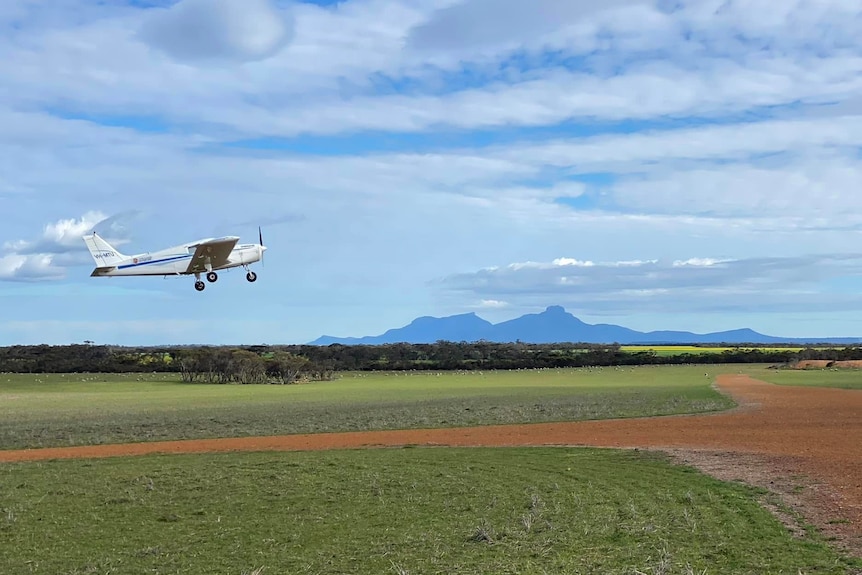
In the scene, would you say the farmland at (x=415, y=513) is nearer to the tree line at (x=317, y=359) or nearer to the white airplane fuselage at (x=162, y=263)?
the white airplane fuselage at (x=162, y=263)

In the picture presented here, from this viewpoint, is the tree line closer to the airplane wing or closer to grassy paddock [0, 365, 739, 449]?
grassy paddock [0, 365, 739, 449]

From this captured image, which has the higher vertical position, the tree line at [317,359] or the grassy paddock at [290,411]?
the tree line at [317,359]

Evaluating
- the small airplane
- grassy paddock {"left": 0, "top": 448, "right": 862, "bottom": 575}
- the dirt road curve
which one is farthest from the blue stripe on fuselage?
the dirt road curve


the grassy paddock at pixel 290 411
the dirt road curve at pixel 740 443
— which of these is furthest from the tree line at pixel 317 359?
the dirt road curve at pixel 740 443

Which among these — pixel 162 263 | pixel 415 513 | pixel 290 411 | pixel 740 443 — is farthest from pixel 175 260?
pixel 290 411

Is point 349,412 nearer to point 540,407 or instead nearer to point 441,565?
point 540,407

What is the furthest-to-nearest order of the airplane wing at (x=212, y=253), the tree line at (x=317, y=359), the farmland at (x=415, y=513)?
the tree line at (x=317, y=359) → the airplane wing at (x=212, y=253) → the farmland at (x=415, y=513)

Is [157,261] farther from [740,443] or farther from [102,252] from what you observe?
[740,443]
